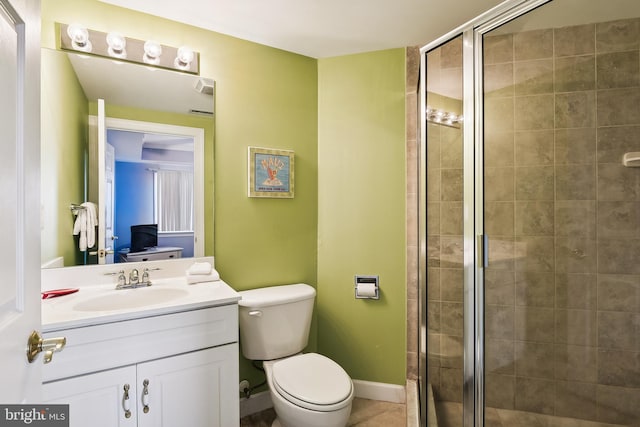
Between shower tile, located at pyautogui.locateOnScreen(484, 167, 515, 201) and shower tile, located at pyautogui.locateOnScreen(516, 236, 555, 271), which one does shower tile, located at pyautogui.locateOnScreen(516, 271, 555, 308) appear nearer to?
shower tile, located at pyautogui.locateOnScreen(516, 236, 555, 271)

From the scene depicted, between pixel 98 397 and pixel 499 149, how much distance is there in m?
1.98

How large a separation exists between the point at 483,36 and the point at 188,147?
1578 millimetres

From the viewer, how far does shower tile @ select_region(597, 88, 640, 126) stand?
140 centimetres

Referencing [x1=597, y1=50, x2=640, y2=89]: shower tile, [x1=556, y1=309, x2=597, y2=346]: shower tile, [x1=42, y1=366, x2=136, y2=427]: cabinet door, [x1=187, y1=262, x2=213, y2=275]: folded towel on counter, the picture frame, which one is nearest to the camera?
[x1=42, y1=366, x2=136, y2=427]: cabinet door

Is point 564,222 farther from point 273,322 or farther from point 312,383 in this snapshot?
point 273,322

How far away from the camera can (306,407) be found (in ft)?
4.68

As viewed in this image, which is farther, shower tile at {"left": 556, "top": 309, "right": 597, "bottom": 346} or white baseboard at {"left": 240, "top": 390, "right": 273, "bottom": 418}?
white baseboard at {"left": 240, "top": 390, "right": 273, "bottom": 418}

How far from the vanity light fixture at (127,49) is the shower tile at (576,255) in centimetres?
221

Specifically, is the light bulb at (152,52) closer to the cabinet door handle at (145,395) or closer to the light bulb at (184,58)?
→ the light bulb at (184,58)

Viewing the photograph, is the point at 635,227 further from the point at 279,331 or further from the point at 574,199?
the point at 279,331

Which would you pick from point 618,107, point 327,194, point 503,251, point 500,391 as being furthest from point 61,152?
point 618,107

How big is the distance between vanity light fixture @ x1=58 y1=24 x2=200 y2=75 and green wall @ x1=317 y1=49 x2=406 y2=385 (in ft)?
2.87

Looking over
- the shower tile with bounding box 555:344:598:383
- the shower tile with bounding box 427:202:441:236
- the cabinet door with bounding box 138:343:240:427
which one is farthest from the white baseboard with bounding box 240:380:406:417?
the shower tile with bounding box 427:202:441:236

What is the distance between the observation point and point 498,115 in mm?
1478
